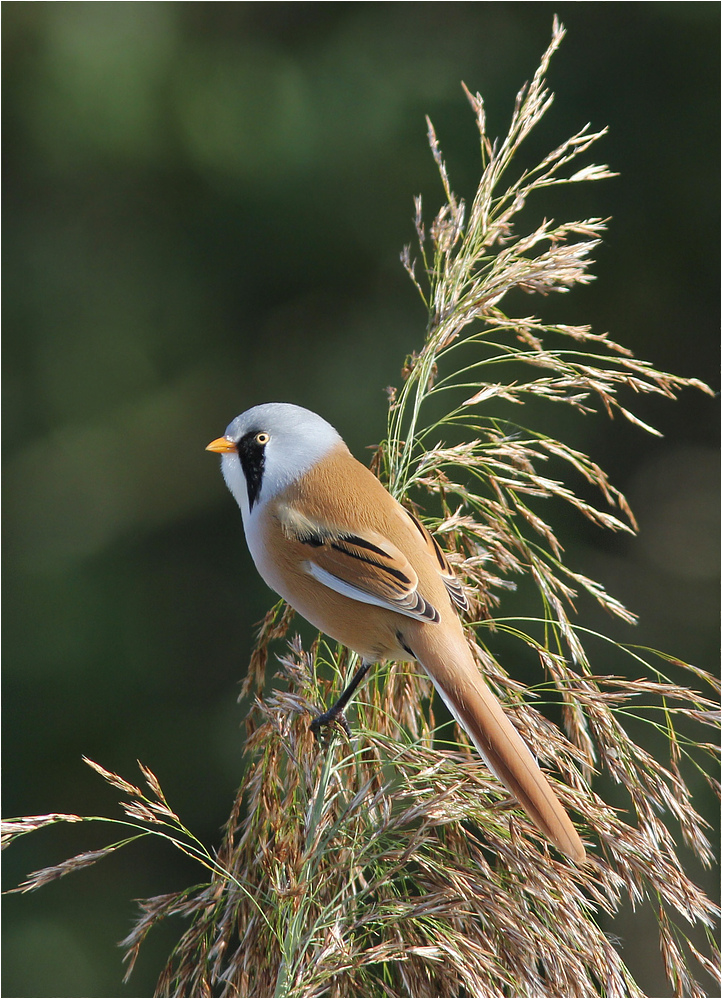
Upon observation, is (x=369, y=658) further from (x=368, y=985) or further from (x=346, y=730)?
(x=368, y=985)

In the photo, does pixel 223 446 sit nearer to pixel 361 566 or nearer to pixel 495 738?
Result: pixel 361 566

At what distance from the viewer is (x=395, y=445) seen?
1.73 meters

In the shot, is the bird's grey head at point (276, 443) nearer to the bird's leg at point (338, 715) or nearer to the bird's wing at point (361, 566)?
the bird's wing at point (361, 566)

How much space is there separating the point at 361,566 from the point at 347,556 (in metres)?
0.04

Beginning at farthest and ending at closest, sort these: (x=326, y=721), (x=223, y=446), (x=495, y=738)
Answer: (x=223, y=446) < (x=326, y=721) < (x=495, y=738)

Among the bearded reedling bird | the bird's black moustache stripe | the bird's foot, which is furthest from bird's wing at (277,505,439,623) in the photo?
the bird's foot

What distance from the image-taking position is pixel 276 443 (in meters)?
1.87

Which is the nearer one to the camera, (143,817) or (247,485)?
(143,817)

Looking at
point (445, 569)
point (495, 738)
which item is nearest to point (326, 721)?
point (495, 738)

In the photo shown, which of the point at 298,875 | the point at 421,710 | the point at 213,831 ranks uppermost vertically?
the point at 298,875

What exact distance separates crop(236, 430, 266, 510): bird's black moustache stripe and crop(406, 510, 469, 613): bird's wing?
0.32 metres

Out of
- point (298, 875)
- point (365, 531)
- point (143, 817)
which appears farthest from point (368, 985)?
point (365, 531)

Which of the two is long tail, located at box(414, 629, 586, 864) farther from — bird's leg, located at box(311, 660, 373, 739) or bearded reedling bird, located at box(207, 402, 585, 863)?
bird's leg, located at box(311, 660, 373, 739)

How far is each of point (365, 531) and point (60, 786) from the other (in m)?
3.16
